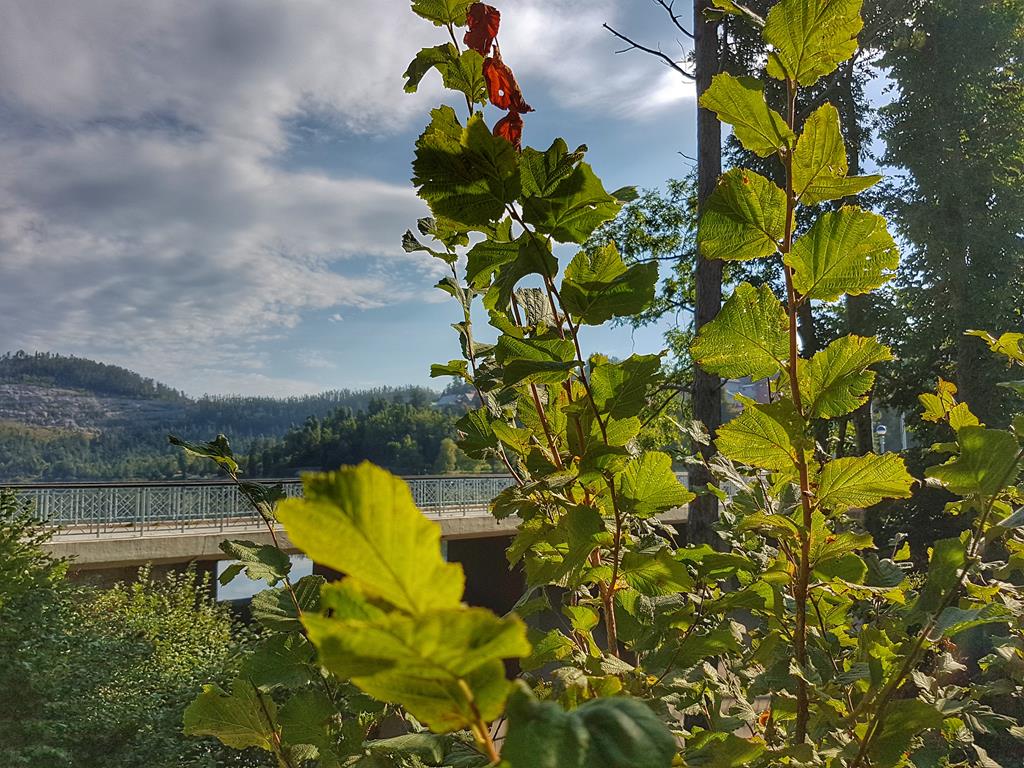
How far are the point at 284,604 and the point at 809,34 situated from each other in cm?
80

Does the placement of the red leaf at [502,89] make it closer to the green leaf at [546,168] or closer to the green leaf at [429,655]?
the green leaf at [546,168]

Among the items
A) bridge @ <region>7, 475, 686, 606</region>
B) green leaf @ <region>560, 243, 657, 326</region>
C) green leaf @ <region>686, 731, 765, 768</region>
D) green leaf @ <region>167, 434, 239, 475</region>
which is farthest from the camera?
bridge @ <region>7, 475, 686, 606</region>

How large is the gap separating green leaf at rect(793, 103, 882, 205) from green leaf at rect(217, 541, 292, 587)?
2.26 feet

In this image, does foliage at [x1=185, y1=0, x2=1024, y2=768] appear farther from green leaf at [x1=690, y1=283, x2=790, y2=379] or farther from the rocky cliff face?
the rocky cliff face

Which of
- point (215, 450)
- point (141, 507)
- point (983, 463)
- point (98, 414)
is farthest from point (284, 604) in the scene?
point (98, 414)

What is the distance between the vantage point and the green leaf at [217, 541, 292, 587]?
0.78m

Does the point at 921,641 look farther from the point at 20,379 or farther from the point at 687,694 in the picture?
the point at 20,379

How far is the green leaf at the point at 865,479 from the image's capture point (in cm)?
73

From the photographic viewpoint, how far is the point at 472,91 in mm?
843

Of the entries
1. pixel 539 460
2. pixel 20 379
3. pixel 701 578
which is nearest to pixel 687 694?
pixel 701 578

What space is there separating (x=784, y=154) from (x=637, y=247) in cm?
890

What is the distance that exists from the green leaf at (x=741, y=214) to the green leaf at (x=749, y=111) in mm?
35

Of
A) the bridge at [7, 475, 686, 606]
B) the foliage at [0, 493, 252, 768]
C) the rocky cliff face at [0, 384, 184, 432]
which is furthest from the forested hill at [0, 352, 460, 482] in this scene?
the foliage at [0, 493, 252, 768]

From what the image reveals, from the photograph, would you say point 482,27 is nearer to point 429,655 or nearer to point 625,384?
point 625,384
